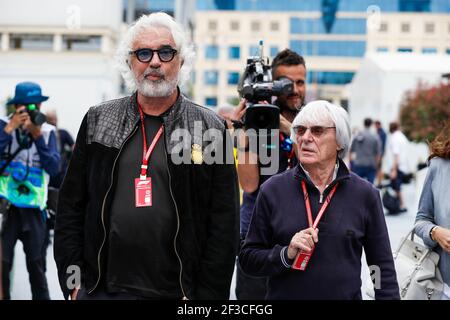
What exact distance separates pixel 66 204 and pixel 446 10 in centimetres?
6889

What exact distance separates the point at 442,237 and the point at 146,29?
1742 millimetres

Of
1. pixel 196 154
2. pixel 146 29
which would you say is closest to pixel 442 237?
pixel 196 154

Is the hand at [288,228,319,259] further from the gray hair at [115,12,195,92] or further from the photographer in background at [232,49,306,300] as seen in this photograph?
the photographer in background at [232,49,306,300]

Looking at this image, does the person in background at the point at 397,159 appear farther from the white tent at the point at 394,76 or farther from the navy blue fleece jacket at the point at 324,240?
the navy blue fleece jacket at the point at 324,240

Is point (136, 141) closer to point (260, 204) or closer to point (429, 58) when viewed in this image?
point (260, 204)

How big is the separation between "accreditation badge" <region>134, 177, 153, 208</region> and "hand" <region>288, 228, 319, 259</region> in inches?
23.6

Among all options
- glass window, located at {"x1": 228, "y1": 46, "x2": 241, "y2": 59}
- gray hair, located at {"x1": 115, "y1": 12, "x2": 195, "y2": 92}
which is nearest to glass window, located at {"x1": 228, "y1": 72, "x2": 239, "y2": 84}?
glass window, located at {"x1": 228, "y1": 46, "x2": 241, "y2": 59}

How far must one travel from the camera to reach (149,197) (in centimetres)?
321

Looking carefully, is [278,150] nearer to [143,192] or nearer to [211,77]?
[143,192]

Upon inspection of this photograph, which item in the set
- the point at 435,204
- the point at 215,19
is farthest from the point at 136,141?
the point at 215,19

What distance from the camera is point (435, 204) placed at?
4027 millimetres

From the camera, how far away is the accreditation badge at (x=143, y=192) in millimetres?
3199

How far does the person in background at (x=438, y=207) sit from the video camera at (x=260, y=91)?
0.82 m

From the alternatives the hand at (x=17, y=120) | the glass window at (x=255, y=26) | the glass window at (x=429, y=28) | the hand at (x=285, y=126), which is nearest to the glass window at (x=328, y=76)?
the glass window at (x=255, y=26)
